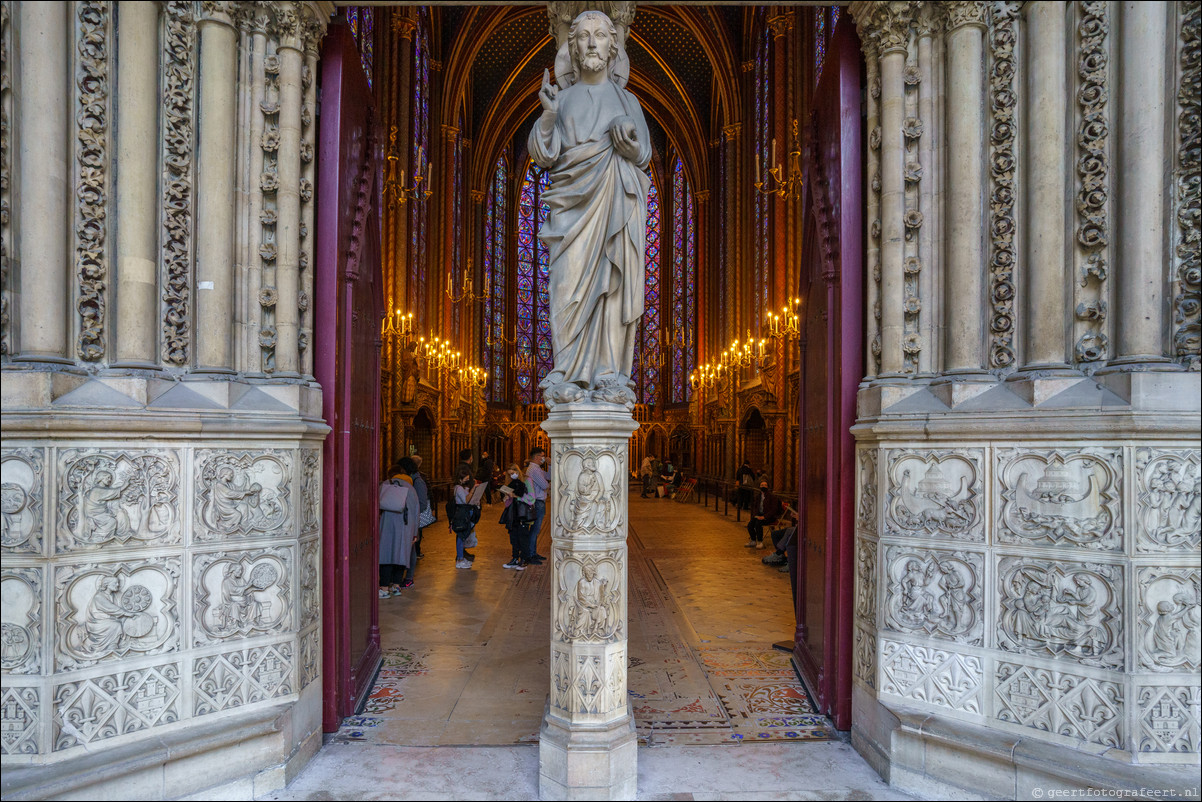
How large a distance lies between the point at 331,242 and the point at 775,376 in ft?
41.4

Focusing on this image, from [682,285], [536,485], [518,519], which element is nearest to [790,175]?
[536,485]

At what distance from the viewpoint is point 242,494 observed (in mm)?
3811

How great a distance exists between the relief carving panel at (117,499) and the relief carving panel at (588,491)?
6.35ft

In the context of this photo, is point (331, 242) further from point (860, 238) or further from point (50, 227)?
point (860, 238)

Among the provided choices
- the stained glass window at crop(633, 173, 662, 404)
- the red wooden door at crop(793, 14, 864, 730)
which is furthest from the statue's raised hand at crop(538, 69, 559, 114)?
the stained glass window at crop(633, 173, 662, 404)

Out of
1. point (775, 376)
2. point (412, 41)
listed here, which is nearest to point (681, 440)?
point (775, 376)

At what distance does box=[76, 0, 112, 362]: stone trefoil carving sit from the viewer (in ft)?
11.9

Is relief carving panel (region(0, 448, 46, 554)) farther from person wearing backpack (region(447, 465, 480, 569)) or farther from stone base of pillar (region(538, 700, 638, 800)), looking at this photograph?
person wearing backpack (region(447, 465, 480, 569))

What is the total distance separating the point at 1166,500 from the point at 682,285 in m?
28.2

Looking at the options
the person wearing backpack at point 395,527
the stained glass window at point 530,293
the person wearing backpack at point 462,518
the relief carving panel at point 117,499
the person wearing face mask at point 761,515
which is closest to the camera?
the relief carving panel at point 117,499

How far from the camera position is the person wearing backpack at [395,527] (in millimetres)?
7859

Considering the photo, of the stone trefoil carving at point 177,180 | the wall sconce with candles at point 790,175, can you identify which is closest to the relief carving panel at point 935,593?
the stone trefoil carving at point 177,180

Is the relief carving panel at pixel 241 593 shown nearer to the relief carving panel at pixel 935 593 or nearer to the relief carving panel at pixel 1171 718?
the relief carving panel at pixel 935 593

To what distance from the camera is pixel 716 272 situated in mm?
25172
